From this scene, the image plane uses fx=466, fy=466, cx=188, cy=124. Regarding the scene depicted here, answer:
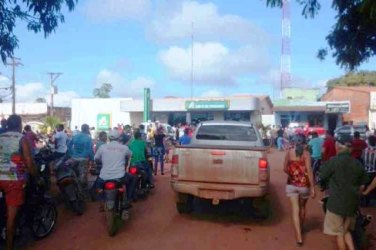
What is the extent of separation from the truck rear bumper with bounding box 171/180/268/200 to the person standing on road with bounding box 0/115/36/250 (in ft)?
9.44

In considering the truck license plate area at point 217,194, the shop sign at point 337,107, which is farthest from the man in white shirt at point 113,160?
the shop sign at point 337,107

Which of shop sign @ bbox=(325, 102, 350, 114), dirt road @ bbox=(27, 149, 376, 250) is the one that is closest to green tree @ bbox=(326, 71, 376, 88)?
shop sign @ bbox=(325, 102, 350, 114)

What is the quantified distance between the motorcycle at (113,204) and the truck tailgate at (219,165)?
3.82 ft

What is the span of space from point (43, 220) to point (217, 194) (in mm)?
3002

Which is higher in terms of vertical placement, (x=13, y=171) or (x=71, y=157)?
(x=13, y=171)

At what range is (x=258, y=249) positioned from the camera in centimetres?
726

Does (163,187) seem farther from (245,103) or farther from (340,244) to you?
(245,103)

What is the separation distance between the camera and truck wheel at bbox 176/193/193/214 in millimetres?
9034

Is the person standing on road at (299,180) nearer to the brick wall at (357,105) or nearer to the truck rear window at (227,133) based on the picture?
the truck rear window at (227,133)

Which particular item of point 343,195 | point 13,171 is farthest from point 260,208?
point 13,171

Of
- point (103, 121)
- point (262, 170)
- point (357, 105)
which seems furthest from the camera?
point (357, 105)

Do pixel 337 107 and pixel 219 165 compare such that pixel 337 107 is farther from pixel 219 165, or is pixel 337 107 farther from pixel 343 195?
pixel 343 195

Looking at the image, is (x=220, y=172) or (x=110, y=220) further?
(x=220, y=172)

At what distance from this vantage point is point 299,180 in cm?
770
